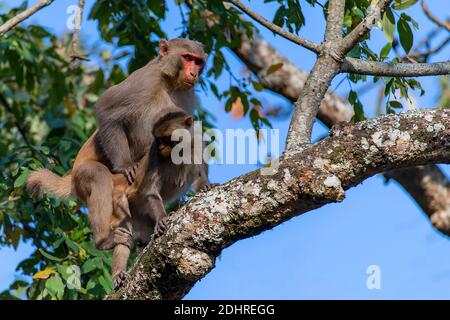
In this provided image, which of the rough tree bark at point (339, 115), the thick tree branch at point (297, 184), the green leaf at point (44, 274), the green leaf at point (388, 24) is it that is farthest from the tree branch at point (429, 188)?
the thick tree branch at point (297, 184)

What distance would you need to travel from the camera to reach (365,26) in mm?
5707

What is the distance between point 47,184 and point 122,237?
1118mm

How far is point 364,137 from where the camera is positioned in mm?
4863

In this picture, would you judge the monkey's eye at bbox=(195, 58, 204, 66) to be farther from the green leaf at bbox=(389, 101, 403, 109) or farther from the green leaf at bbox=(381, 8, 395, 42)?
the green leaf at bbox=(381, 8, 395, 42)

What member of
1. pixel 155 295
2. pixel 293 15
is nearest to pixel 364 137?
pixel 155 295

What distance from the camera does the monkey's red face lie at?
8.12 meters

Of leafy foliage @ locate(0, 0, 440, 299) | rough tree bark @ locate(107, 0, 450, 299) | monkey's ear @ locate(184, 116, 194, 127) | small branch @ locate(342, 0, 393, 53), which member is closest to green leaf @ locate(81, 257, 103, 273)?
leafy foliage @ locate(0, 0, 440, 299)

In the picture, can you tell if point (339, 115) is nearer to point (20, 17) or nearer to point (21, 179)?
point (21, 179)

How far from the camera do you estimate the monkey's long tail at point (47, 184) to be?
303 inches

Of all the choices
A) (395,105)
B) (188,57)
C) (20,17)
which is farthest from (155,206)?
(395,105)

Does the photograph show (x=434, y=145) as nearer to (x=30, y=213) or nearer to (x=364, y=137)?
(x=364, y=137)

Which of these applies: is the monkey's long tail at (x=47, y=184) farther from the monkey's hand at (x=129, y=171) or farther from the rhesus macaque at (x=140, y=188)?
the monkey's hand at (x=129, y=171)
